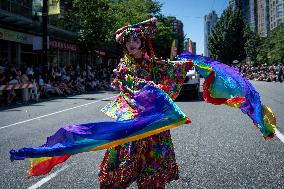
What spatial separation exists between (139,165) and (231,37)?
4026 inches

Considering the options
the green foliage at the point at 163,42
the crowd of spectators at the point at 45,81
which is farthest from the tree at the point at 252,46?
the crowd of spectators at the point at 45,81

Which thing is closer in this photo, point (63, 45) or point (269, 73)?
point (63, 45)

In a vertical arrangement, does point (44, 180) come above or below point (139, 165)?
below

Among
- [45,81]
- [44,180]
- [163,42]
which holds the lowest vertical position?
Result: [44,180]

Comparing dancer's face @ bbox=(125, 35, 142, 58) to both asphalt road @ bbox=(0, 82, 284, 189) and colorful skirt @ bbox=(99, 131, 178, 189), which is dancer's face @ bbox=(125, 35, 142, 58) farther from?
asphalt road @ bbox=(0, 82, 284, 189)

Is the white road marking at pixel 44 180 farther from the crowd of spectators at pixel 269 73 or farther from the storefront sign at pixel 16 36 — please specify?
the crowd of spectators at pixel 269 73

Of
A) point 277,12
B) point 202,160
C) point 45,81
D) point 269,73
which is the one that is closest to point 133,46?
point 202,160

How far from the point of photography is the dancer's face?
13.0 ft

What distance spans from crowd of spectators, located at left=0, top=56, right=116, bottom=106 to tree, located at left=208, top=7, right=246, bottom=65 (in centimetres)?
7076

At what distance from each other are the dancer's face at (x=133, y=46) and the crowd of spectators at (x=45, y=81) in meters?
16.2

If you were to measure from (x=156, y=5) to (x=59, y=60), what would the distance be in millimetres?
28815

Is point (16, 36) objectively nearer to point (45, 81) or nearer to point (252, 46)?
point (45, 81)

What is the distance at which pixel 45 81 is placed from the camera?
25500 millimetres

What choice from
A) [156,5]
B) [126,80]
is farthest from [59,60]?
[126,80]
